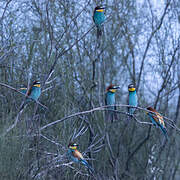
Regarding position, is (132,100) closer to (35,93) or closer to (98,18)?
(98,18)

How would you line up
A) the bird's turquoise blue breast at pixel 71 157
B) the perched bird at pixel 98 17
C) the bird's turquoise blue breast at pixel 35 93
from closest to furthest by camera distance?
the bird's turquoise blue breast at pixel 71 157 < the bird's turquoise blue breast at pixel 35 93 < the perched bird at pixel 98 17

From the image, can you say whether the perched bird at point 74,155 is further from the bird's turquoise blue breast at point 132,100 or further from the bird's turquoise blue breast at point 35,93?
the bird's turquoise blue breast at point 132,100

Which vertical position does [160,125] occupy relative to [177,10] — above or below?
below

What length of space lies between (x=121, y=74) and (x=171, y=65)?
178cm

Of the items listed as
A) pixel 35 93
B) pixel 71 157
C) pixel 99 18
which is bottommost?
pixel 71 157

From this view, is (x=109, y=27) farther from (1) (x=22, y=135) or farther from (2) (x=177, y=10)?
(1) (x=22, y=135)

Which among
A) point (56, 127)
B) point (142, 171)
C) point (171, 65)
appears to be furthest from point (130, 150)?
point (56, 127)

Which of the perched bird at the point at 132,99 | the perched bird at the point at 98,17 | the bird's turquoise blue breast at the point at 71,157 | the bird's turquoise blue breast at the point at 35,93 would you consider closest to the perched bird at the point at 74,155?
the bird's turquoise blue breast at the point at 71,157

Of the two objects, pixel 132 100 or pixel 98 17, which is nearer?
pixel 132 100

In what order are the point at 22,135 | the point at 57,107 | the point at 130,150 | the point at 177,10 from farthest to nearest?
the point at 130,150, the point at 177,10, the point at 57,107, the point at 22,135

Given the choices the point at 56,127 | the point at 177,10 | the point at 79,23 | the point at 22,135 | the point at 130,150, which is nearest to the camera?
Result: the point at 22,135

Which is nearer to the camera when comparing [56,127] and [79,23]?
[56,127]

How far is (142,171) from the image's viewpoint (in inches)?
348

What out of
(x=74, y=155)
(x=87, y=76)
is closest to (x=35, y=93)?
(x=74, y=155)
